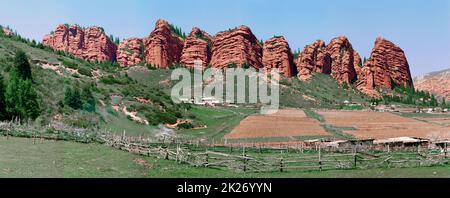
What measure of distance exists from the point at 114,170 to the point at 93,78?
70802 millimetres

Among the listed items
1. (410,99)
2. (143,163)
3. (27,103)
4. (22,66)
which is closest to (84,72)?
(22,66)

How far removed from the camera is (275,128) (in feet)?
258

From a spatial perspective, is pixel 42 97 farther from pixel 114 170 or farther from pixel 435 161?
pixel 435 161

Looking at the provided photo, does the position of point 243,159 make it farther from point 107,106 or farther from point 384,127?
point 384,127

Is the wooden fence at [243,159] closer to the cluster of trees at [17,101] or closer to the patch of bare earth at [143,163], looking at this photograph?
the patch of bare earth at [143,163]

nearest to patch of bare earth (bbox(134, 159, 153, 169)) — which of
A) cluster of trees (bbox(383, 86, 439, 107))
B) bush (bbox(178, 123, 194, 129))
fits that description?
bush (bbox(178, 123, 194, 129))

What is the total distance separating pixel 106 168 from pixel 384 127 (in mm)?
67263

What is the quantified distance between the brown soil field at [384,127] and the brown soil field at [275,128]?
18.4 feet

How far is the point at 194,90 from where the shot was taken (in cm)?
14275

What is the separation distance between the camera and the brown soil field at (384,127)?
71500mm

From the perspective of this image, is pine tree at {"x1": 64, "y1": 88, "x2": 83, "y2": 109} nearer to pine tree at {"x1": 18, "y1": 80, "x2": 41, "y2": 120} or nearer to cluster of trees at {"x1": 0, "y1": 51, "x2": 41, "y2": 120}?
cluster of trees at {"x1": 0, "y1": 51, "x2": 41, "y2": 120}

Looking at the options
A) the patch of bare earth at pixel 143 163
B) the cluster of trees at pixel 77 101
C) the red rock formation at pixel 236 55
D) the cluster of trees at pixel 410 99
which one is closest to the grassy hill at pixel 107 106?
the cluster of trees at pixel 77 101

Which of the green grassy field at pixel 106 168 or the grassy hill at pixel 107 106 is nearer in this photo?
the green grassy field at pixel 106 168
